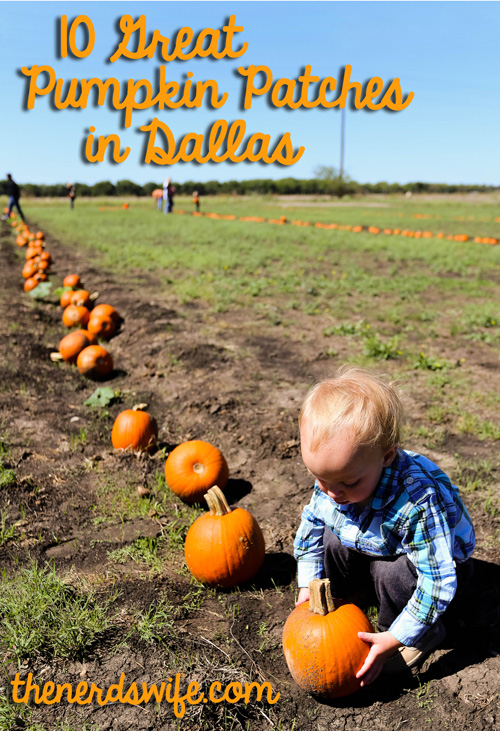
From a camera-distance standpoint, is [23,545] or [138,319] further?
[138,319]

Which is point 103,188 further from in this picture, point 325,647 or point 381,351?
point 325,647

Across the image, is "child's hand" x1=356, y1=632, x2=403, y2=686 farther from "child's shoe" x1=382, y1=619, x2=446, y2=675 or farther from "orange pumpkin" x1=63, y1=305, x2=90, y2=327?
"orange pumpkin" x1=63, y1=305, x2=90, y2=327

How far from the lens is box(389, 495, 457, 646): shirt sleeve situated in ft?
7.68

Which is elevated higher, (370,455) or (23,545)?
(370,455)

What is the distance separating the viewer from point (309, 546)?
288cm

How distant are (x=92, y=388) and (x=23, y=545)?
3049mm

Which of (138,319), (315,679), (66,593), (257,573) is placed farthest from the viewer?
(138,319)

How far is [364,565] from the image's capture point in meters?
2.97

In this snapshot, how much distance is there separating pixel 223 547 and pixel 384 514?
1.10 metres

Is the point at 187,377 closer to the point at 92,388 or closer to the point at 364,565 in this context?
the point at 92,388

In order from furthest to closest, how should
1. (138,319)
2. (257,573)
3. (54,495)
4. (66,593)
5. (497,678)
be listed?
(138,319)
(54,495)
(257,573)
(66,593)
(497,678)

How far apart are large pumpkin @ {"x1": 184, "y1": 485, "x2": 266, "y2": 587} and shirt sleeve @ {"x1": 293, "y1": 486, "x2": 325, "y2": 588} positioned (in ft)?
1.42

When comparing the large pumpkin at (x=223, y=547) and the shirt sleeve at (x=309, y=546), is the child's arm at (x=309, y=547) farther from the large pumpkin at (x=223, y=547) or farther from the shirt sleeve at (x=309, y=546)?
the large pumpkin at (x=223, y=547)

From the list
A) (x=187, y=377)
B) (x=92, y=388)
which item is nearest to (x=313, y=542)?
(x=187, y=377)
